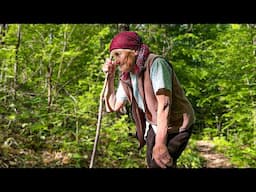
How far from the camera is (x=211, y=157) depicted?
4199 mm

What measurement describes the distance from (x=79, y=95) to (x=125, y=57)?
2.95m

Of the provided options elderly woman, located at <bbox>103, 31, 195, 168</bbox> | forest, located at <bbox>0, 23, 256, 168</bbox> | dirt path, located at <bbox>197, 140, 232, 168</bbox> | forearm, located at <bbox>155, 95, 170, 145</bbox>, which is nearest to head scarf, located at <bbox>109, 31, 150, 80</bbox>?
elderly woman, located at <bbox>103, 31, 195, 168</bbox>

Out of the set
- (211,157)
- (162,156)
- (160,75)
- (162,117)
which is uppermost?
(160,75)

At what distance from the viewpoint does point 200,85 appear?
434 cm

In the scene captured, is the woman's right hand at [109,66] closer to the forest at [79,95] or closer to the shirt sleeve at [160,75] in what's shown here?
the shirt sleeve at [160,75]

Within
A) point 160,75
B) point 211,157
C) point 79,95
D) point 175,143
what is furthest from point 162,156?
point 211,157

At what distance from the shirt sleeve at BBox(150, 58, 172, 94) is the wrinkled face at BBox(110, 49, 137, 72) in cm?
6

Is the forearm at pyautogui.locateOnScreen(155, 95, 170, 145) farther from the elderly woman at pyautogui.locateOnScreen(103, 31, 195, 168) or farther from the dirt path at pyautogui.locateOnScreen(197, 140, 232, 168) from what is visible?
the dirt path at pyautogui.locateOnScreen(197, 140, 232, 168)

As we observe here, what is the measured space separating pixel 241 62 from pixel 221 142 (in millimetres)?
1043

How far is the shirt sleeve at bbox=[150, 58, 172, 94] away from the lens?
829 millimetres

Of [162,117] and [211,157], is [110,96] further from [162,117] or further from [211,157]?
[211,157]

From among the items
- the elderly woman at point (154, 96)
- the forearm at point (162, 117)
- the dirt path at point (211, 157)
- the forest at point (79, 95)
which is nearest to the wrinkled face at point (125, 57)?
the elderly woman at point (154, 96)
